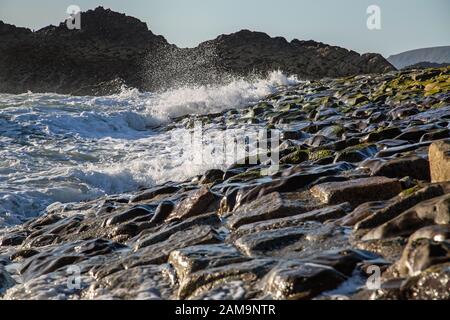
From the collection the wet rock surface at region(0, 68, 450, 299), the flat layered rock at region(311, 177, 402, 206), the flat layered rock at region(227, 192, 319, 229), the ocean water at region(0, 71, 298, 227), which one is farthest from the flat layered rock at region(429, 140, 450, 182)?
the ocean water at region(0, 71, 298, 227)

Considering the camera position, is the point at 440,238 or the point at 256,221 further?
the point at 256,221

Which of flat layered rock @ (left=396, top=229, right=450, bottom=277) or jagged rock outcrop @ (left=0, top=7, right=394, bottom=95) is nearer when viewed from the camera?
flat layered rock @ (left=396, top=229, right=450, bottom=277)

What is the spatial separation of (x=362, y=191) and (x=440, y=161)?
0.62m

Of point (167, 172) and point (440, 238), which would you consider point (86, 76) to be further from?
point (440, 238)

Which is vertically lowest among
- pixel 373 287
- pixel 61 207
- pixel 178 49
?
pixel 61 207

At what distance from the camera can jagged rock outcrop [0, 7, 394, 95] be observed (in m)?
42.2

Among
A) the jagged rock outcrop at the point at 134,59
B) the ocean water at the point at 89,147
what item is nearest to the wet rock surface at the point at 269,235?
the ocean water at the point at 89,147

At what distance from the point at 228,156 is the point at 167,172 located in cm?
110

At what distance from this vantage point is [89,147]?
12.5 m

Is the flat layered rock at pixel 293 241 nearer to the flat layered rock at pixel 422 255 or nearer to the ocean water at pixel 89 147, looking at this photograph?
the flat layered rock at pixel 422 255

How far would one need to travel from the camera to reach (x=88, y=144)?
1294 centimetres

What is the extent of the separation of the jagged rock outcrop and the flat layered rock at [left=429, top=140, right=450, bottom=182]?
3374 centimetres

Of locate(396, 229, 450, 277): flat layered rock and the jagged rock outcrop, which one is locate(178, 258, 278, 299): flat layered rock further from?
the jagged rock outcrop
